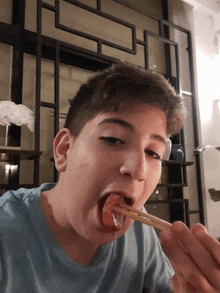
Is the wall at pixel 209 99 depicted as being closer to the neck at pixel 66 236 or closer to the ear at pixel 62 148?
the neck at pixel 66 236

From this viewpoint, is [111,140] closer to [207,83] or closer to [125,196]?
[125,196]

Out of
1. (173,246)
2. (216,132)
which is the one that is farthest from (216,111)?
(173,246)

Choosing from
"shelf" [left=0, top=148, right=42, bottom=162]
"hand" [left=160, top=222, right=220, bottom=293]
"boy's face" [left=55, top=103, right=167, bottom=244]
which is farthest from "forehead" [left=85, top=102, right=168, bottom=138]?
"shelf" [left=0, top=148, right=42, bottom=162]

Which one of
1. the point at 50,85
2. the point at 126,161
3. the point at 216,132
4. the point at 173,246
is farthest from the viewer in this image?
the point at 216,132

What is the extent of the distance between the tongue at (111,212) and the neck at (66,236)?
153 millimetres

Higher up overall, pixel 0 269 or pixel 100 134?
pixel 100 134

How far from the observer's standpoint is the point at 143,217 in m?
0.51

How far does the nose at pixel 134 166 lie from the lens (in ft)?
1.86

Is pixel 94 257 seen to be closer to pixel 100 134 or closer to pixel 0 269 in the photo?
pixel 0 269

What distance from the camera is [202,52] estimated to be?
329 centimetres

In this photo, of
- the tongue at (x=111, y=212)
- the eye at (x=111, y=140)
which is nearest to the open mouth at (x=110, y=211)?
the tongue at (x=111, y=212)

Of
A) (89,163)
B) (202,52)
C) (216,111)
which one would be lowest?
(89,163)

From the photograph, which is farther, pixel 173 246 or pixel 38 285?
pixel 38 285

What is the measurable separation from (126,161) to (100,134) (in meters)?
0.09
